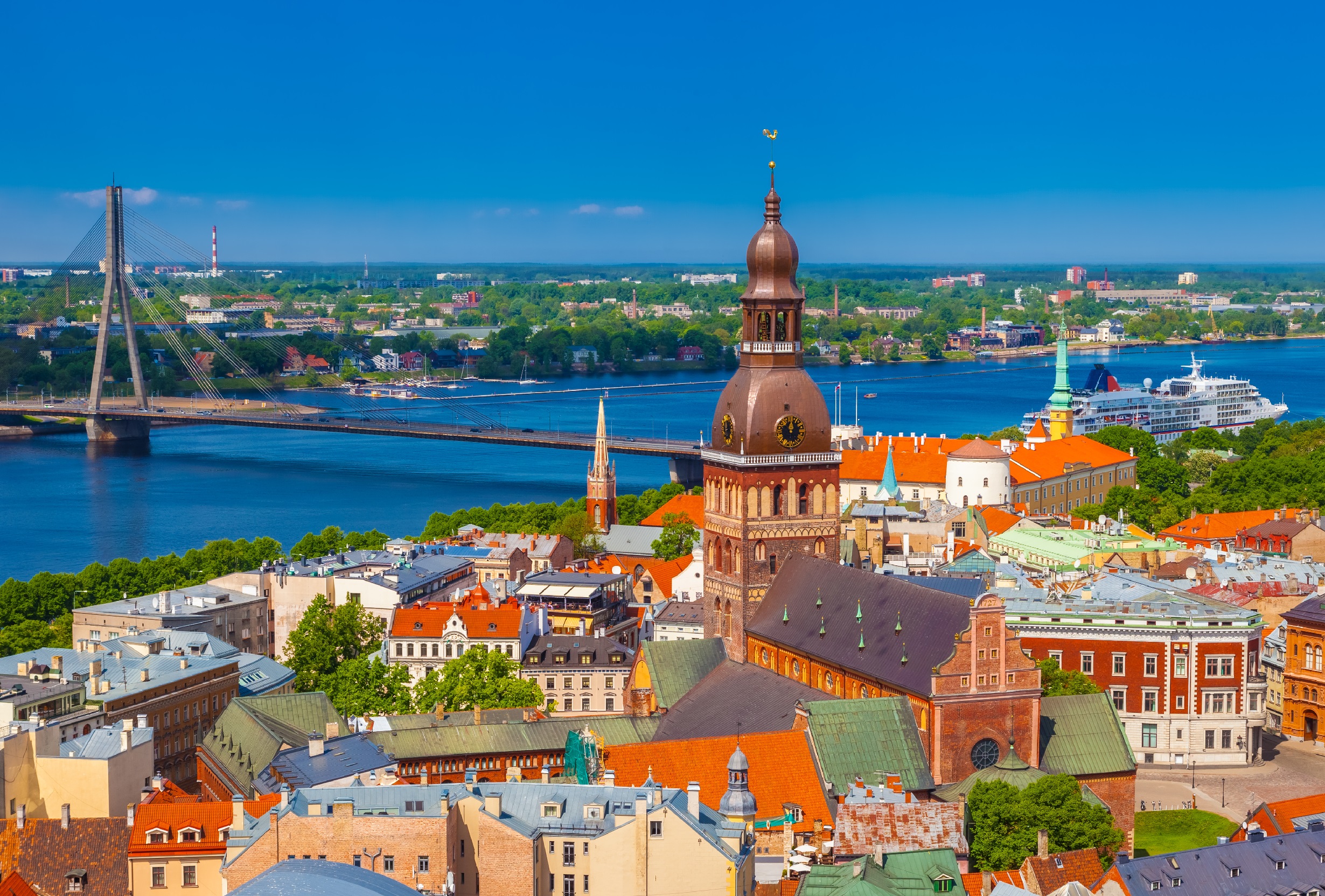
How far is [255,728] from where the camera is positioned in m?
37.0

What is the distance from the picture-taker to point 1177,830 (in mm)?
36531

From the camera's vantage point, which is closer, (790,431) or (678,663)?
(790,431)

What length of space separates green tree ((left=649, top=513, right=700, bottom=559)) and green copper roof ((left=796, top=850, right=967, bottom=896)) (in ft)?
125

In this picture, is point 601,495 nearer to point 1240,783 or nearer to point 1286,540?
point 1286,540

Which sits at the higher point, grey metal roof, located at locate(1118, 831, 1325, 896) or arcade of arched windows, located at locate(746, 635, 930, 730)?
arcade of arched windows, located at locate(746, 635, 930, 730)

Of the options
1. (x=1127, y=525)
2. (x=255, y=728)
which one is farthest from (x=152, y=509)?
(x=255, y=728)

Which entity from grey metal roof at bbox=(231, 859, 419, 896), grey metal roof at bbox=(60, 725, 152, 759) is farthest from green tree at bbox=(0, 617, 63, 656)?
grey metal roof at bbox=(231, 859, 419, 896)

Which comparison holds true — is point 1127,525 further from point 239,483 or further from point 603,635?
point 239,483

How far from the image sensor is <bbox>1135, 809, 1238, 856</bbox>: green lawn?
35281 millimetres

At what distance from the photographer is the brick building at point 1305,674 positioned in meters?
45.2

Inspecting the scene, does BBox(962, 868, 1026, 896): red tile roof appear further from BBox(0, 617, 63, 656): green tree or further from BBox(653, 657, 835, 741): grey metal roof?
BBox(0, 617, 63, 656): green tree

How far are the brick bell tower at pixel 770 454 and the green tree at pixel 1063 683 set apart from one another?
5.13 metres

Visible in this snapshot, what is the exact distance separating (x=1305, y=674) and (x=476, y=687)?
19597 millimetres


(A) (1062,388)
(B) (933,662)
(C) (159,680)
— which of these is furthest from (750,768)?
(A) (1062,388)
